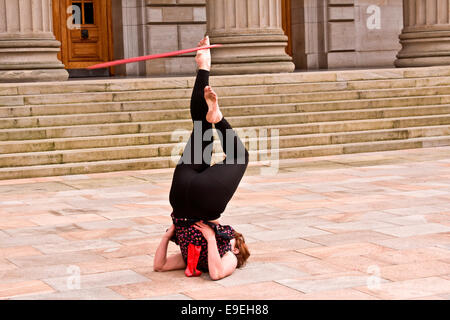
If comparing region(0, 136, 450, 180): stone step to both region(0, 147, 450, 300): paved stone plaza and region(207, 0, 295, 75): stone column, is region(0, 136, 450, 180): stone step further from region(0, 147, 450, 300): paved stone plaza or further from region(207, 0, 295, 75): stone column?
region(207, 0, 295, 75): stone column

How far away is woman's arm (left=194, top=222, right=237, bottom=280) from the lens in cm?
630

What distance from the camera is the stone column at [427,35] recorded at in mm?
19172

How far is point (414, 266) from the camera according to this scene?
21.6 ft

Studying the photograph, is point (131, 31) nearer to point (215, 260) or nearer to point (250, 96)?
point (250, 96)

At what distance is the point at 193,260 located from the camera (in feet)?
21.2

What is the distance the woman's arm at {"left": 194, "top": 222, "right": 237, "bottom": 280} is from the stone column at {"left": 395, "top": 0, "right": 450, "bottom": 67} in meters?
13.6

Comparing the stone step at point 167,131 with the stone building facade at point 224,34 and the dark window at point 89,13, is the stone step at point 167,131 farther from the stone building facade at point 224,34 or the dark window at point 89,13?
the dark window at point 89,13

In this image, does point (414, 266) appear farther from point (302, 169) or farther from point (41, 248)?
point (302, 169)

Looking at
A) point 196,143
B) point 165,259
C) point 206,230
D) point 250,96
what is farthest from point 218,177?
point 250,96

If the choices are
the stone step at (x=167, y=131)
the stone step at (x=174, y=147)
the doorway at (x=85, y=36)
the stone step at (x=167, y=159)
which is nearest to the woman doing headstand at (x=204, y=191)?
the stone step at (x=167, y=159)

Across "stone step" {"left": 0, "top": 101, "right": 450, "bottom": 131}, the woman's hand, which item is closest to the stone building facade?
"stone step" {"left": 0, "top": 101, "right": 450, "bottom": 131}
